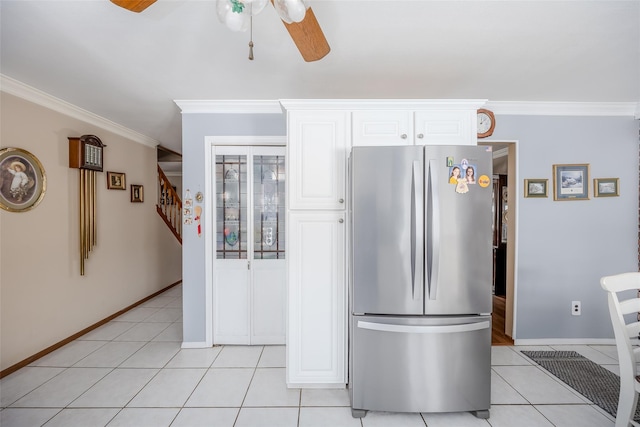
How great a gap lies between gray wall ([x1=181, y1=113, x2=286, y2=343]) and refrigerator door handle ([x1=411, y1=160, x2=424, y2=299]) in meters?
1.65

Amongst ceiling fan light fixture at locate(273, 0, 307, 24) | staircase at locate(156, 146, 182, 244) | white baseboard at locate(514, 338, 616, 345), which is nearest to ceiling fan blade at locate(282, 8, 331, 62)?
ceiling fan light fixture at locate(273, 0, 307, 24)

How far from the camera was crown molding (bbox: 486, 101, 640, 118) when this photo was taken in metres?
3.07

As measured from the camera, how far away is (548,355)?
2922 mm

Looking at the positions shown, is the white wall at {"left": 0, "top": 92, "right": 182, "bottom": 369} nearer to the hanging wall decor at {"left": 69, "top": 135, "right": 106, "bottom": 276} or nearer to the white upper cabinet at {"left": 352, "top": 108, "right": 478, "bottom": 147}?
the hanging wall decor at {"left": 69, "top": 135, "right": 106, "bottom": 276}

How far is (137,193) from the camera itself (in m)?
4.38

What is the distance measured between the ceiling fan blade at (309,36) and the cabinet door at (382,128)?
2.43ft

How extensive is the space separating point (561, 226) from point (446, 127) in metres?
2.00

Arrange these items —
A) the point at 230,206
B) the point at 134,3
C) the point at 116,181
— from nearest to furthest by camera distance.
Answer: the point at 134,3 → the point at 230,206 → the point at 116,181

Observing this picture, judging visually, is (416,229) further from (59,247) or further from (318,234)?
(59,247)

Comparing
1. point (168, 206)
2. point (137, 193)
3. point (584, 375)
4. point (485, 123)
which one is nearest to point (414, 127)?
point (485, 123)

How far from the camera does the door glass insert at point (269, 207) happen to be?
3.23 metres

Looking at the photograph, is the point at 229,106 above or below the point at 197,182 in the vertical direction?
above

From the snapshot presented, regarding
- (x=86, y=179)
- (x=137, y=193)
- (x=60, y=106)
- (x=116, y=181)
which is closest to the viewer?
(x=60, y=106)

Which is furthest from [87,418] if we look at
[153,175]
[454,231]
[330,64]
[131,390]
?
[153,175]
